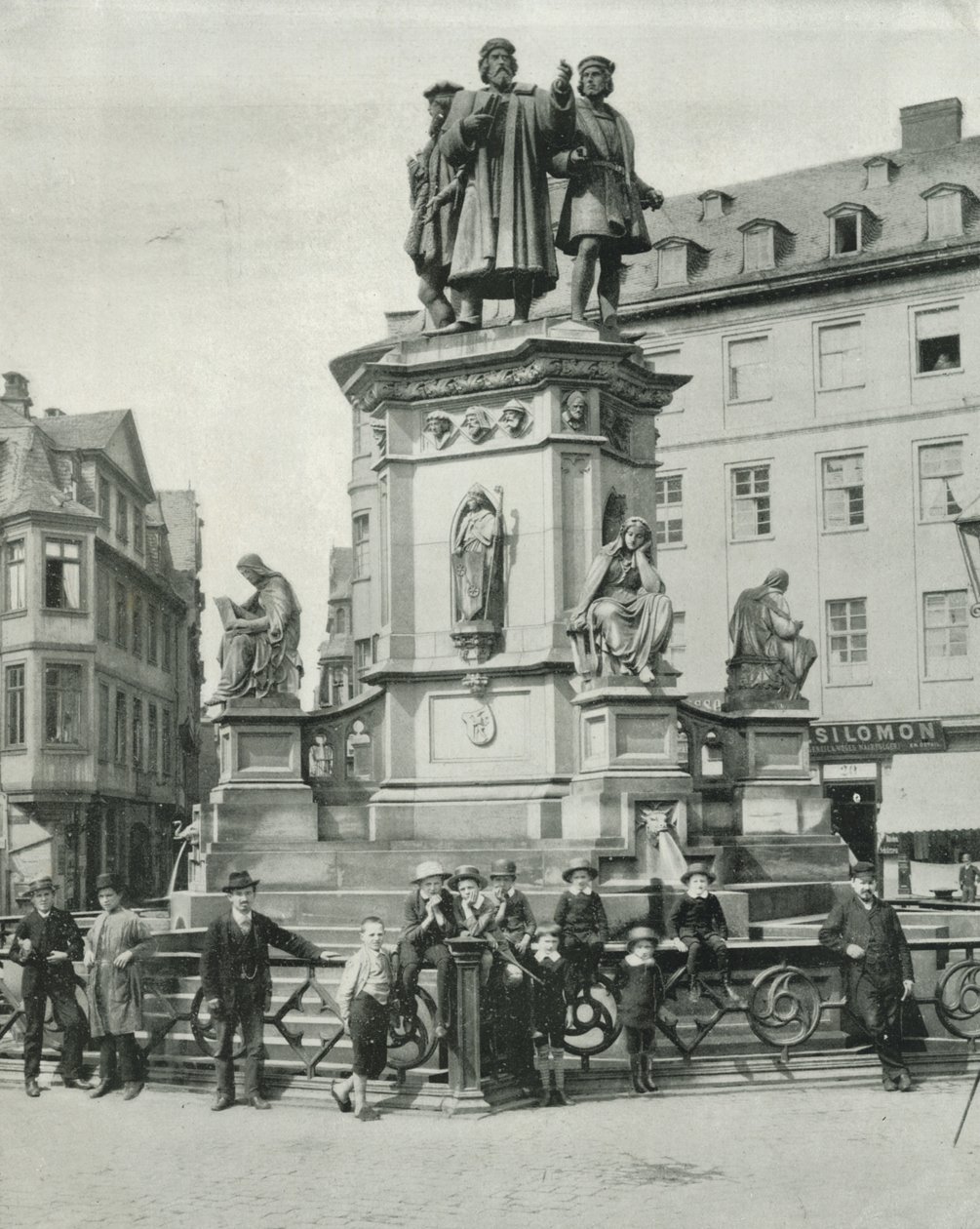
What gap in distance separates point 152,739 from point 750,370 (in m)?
19.2

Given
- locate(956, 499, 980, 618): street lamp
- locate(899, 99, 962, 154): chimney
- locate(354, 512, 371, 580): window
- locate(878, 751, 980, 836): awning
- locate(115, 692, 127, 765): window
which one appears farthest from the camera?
locate(899, 99, 962, 154): chimney

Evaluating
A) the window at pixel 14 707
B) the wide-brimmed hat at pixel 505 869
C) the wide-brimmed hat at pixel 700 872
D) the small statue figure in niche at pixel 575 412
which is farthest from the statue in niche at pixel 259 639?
the window at pixel 14 707

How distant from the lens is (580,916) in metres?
11.9

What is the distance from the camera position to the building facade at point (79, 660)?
40.4 meters

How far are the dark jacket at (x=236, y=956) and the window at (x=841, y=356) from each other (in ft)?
109

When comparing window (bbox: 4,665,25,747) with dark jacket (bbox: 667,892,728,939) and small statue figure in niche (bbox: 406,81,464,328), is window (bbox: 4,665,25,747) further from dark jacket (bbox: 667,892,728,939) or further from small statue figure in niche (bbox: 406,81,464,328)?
dark jacket (bbox: 667,892,728,939)

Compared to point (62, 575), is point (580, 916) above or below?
below

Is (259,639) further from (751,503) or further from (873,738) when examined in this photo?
(751,503)

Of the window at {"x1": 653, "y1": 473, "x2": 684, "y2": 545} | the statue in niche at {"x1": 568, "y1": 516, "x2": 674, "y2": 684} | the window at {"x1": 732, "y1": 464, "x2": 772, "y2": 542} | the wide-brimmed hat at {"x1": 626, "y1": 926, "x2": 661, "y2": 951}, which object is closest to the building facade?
the window at {"x1": 653, "y1": 473, "x2": 684, "y2": 545}

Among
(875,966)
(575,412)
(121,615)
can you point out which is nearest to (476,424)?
(575,412)

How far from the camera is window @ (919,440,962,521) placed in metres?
40.9

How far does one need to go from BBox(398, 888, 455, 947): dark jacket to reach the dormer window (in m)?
33.1

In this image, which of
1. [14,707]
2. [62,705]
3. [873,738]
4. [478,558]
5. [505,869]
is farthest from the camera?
[62,705]

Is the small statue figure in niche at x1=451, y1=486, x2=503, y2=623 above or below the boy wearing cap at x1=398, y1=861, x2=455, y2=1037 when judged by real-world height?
above
